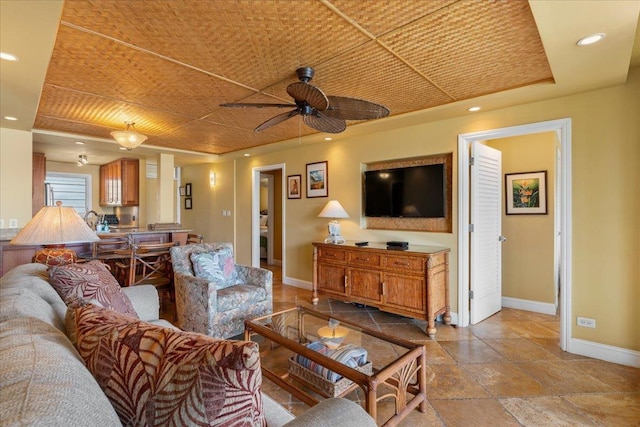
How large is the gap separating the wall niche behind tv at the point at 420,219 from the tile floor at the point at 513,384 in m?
1.12

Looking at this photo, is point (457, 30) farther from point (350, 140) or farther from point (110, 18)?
point (350, 140)

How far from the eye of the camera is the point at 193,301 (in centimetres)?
275

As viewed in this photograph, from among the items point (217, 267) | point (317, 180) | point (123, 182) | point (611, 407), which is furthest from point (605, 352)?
point (123, 182)

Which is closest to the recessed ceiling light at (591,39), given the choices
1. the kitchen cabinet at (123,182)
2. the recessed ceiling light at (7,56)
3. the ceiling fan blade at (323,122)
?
the ceiling fan blade at (323,122)

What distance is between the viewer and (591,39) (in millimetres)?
1813

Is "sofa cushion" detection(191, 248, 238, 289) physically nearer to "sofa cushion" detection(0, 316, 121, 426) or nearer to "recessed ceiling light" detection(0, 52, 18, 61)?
"recessed ceiling light" detection(0, 52, 18, 61)

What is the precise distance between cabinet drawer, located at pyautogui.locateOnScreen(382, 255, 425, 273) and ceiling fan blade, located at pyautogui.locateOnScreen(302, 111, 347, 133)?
148cm

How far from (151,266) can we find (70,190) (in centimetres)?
572

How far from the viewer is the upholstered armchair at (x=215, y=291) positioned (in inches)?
105

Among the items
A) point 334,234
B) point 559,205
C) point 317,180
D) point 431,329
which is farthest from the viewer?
point 317,180

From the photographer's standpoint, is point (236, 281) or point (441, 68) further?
point (236, 281)

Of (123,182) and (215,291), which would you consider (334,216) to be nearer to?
(215,291)

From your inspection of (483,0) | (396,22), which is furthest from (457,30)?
(396,22)

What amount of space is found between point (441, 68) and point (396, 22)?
0.75 metres
